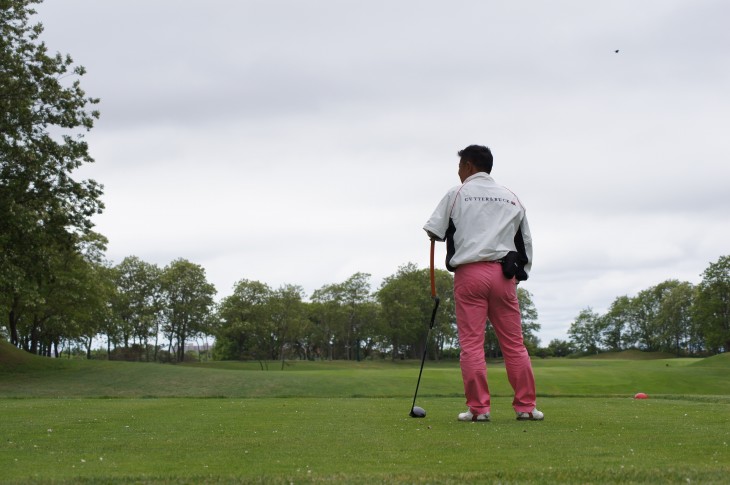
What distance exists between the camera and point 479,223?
8008 mm

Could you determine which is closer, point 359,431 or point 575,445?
point 575,445

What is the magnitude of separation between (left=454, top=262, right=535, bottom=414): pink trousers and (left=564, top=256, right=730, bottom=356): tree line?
8200 cm

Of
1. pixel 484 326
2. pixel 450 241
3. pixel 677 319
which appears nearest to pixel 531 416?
pixel 484 326

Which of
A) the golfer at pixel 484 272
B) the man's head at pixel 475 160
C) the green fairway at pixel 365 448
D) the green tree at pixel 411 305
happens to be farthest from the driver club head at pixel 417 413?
the green tree at pixel 411 305

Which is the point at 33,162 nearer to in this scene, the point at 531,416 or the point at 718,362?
the point at 531,416

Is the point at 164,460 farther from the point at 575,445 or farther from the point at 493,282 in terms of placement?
the point at 493,282

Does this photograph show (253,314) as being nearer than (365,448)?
No

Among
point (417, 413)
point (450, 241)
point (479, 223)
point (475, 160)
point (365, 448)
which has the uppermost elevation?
point (475, 160)

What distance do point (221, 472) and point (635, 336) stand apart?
136m

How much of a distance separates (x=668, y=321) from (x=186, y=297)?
250ft

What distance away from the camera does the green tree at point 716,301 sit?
80875 mm

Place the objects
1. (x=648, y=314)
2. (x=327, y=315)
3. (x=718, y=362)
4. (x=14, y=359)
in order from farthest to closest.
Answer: (x=648, y=314) → (x=327, y=315) → (x=718, y=362) → (x=14, y=359)

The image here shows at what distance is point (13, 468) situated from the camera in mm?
4512

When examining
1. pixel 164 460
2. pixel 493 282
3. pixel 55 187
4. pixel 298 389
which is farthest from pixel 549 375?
pixel 164 460
